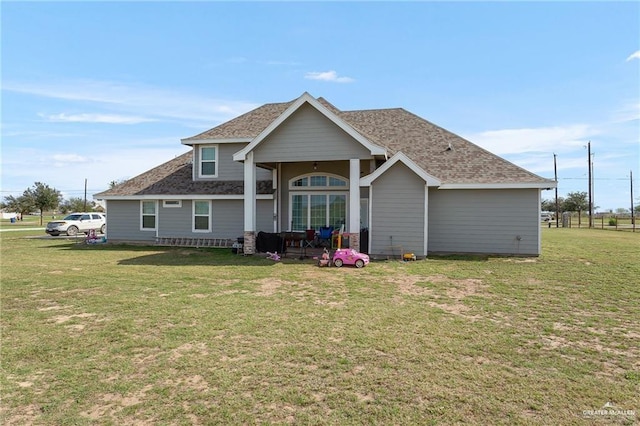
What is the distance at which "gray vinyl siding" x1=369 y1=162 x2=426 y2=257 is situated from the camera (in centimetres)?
1368

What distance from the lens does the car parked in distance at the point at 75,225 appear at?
1021 inches

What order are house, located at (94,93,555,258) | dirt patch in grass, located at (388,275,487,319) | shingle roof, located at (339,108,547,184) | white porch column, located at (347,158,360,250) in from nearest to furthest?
dirt patch in grass, located at (388,275,487,319) < white porch column, located at (347,158,360,250) < house, located at (94,93,555,258) < shingle roof, located at (339,108,547,184)

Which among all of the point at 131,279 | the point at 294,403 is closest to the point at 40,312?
the point at 131,279

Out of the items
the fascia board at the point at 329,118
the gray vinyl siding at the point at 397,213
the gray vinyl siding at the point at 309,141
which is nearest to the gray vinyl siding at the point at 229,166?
the gray vinyl siding at the point at 309,141

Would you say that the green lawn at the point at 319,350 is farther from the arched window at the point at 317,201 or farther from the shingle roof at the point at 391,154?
the arched window at the point at 317,201

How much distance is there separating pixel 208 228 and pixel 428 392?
15.9 m

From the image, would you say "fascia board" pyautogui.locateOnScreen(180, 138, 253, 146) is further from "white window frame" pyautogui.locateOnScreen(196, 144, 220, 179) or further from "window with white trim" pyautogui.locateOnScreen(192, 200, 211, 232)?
"window with white trim" pyautogui.locateOnScreen(192, 200, 211, 232)

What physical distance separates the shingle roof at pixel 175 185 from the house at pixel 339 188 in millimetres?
75

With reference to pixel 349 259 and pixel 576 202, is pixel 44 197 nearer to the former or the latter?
pixel 349 259

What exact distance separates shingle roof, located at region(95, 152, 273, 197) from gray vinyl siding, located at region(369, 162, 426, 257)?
5.72m

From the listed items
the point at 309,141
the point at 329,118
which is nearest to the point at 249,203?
the point at 309,141

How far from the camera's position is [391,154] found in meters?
15.9

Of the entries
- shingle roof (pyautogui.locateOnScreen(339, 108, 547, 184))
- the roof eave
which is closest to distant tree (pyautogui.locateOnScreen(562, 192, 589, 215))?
shingle roof (pyautogui.locateOnScreen(339, 108, 547, 184))

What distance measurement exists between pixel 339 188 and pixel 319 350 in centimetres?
1247
